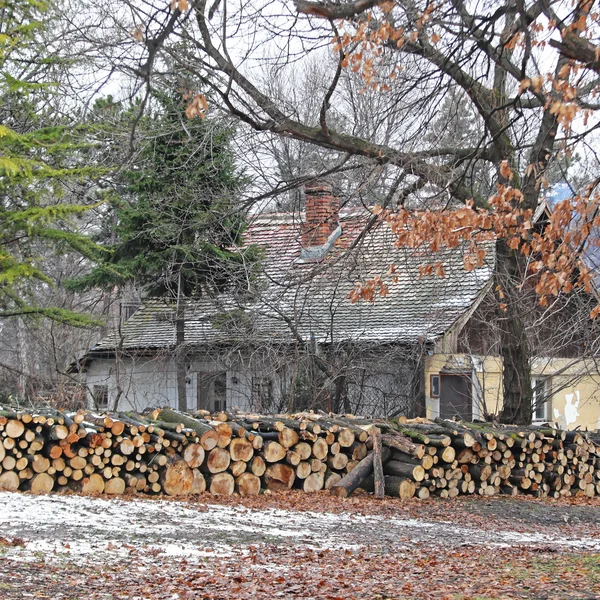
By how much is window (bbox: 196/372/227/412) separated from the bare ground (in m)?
11.8

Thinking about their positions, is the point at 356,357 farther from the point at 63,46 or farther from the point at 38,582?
the point at 38,582

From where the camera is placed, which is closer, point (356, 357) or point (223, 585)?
point (223, 585)

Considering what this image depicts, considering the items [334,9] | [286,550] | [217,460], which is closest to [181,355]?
[217,460]

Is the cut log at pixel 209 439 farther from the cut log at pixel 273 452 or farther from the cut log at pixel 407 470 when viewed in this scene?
the cut log at pixel 407 470

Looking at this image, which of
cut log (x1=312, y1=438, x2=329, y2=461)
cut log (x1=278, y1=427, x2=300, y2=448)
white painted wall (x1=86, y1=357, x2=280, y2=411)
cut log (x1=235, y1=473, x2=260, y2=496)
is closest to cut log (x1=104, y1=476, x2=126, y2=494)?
cut log (x1=235, y1=473, x2=260, y2=496)

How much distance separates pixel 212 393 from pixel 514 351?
427 inches

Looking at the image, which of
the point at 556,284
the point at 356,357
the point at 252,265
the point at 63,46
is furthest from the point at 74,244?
the point at 556,284

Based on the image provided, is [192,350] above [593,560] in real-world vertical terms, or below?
above

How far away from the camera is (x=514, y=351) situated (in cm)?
1603

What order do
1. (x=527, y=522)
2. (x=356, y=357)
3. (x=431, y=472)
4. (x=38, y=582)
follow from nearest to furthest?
(x=38, y=582) < (x=527, y=522) < (x=431, y=472) < (x=356, y=357)

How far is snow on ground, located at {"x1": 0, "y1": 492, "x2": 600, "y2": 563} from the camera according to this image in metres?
8.09

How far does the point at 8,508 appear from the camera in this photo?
32.3ft

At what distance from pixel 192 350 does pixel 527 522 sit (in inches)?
484

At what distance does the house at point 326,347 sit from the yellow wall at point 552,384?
0.18 ft
